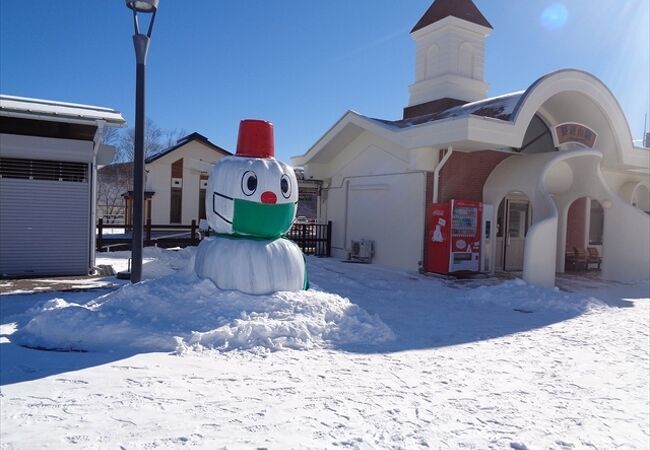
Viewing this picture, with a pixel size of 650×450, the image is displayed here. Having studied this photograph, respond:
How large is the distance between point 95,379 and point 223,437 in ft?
5.63

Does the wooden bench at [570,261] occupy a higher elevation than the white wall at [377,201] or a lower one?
lower

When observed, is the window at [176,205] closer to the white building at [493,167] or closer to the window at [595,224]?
the white building at [493,167]

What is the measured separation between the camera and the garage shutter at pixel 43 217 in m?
10.6

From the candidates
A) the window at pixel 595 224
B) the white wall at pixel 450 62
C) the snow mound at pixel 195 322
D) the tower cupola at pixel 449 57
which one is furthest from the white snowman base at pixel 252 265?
the window at pixel 595 224

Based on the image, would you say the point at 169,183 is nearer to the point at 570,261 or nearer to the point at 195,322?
the point at 570,261

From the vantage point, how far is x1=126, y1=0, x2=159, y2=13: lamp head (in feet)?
25.1

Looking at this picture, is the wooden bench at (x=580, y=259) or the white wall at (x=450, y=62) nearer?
the wooden bench at (x=580, y=259)

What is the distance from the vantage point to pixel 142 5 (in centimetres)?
770

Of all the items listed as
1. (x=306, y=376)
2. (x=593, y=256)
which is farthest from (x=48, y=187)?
(x=593, y=256)

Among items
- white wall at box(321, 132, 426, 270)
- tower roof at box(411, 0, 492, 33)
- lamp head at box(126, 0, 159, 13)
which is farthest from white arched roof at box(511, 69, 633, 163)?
lamp head at box(126, 0, 159, 13)

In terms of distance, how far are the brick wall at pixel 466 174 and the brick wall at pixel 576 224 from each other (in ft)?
15.5

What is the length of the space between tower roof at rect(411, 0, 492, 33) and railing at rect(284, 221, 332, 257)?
892cm

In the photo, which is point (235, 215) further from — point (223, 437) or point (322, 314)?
point (223, 437)

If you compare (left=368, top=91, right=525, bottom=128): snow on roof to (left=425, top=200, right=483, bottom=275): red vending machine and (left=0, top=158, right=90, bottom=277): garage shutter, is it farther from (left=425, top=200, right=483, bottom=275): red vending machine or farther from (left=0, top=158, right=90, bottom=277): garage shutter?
(left=0, top=158, right=90, bottom=277): garage shutter
